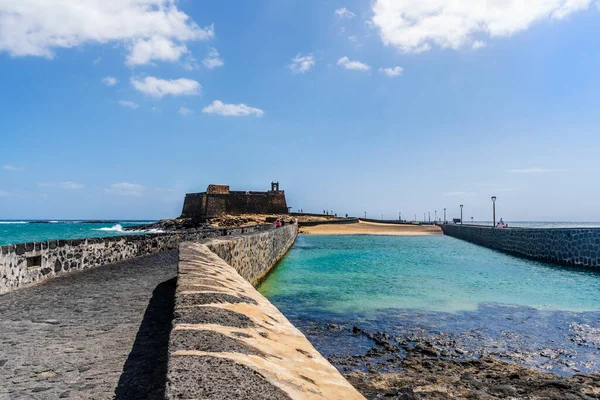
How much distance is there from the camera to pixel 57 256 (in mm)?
8133

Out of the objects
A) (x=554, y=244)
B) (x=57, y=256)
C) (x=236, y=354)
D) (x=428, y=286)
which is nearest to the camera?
(x=236, y=354)

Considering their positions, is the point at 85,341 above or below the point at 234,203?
below

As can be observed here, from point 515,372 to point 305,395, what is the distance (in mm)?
4292

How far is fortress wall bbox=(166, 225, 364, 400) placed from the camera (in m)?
1.80

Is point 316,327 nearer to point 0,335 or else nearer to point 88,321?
point 88,321

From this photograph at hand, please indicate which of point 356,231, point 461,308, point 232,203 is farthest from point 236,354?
point 232,203

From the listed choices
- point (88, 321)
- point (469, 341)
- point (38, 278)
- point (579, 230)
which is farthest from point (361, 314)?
point (579, 230)

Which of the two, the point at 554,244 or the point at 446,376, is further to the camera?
the point at 554,244

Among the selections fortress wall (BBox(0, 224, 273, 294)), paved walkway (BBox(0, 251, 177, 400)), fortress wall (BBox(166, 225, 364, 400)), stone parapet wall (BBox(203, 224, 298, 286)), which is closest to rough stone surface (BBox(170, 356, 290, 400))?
fortress wall (BBox(166, 225, 364, 400))

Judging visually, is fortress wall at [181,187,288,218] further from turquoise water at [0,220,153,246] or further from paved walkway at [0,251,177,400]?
paved walkway at [0,251,177,400]

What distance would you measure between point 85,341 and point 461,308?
7.92 m

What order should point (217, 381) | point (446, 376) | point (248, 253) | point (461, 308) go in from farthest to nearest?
point (248, 253) → point (461, 308) → point (446, 376) → point (217, 381)

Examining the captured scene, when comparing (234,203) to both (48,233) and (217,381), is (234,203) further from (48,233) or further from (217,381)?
(217,381)

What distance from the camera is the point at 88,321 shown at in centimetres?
427
